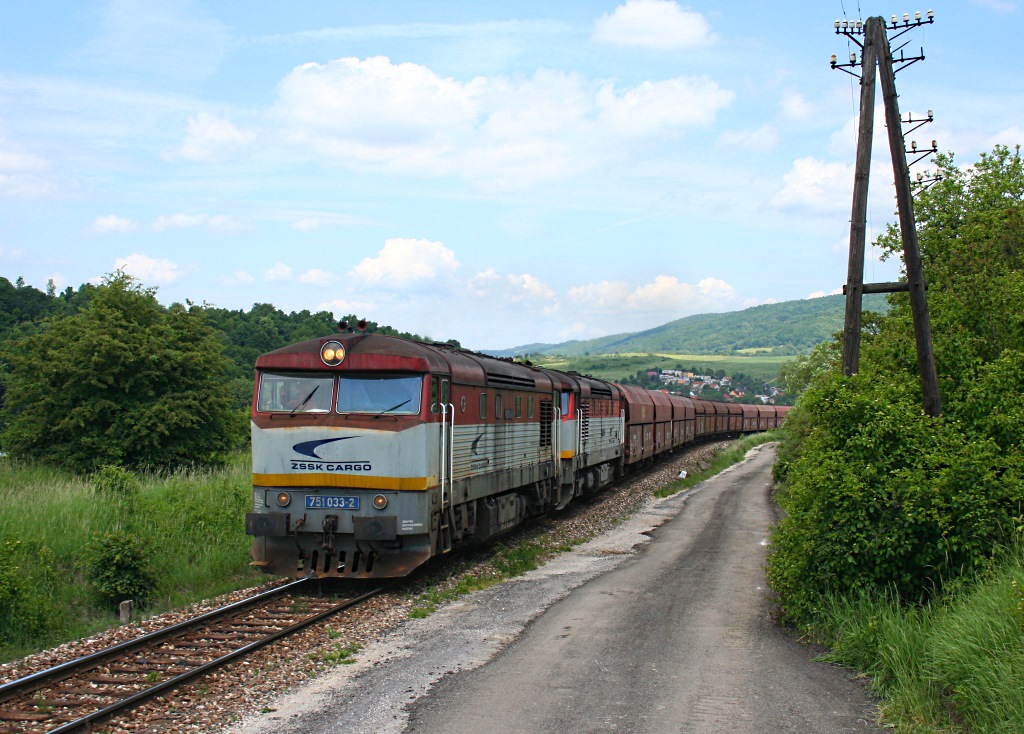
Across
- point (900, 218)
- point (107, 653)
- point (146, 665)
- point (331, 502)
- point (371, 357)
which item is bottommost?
point (146, 665)

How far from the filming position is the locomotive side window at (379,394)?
12.3 meters

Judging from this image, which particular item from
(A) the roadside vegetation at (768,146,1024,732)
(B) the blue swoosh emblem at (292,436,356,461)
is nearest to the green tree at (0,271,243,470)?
(B) the blue swoosh emblem at (292,436,356,461)

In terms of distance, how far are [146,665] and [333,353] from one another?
5048 mm

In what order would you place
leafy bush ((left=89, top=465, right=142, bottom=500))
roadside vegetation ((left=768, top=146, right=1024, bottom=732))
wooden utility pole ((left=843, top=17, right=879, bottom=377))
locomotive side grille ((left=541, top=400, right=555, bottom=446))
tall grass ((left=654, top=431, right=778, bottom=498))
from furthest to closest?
tall grass ((left=654, top=431, right=778, bottom=498)) → locomotive side grille ((left=541, top=400, right=555, bottom=446)) → leafy bush ((left=89, top=465, right=142, bottom=500)) → wooden utility pole ((left=843, top=17, right=879, bottom=377)) → roadside vegetation ((left=768, top=146, right=1024, bottom=732))

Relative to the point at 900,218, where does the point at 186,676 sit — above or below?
below

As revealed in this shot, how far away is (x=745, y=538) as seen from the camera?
61.1 ft

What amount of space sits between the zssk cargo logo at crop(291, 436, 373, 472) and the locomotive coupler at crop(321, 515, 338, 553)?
0.68m

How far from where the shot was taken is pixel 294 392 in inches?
497

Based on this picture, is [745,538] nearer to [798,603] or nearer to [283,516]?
[798,603]

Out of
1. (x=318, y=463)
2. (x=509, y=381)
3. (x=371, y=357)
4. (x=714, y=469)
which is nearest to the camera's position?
(x=318, y=463)

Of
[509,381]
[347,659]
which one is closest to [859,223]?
[509,381]

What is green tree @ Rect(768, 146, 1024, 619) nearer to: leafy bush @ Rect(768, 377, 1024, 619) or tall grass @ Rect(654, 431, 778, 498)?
leafy bush @ Rect(768, 377, 1024, 619)

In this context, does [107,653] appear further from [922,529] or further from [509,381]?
[509,381]

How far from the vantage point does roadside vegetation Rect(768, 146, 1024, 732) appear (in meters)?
7.34
